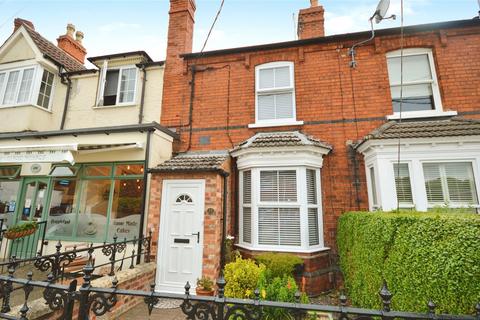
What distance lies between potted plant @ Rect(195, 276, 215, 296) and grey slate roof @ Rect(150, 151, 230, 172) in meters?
2.57

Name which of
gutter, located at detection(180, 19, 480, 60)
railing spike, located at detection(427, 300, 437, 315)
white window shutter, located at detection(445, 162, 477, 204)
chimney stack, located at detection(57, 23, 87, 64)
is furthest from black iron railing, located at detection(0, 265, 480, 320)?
chimney stack, located at detection(57, 23, 87, 64)

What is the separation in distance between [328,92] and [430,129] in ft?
9.47

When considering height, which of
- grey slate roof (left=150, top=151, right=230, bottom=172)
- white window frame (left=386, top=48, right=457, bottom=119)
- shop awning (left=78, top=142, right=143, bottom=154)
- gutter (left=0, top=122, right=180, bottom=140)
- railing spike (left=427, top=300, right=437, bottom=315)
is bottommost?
railing spike (left=427, top=300, right=437, bottom=315)

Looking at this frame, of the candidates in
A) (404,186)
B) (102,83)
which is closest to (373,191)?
(404,186)

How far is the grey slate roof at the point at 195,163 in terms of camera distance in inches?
247

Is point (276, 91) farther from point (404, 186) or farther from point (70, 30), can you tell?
point (70, 30)

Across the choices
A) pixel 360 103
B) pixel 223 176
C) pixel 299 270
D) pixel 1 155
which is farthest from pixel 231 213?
pixel 1 155

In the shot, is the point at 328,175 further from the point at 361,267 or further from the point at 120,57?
the point at 120,57

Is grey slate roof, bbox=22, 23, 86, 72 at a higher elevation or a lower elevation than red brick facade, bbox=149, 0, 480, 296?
higher

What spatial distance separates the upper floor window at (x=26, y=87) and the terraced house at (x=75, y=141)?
0.04 meters

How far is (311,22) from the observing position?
911 cm

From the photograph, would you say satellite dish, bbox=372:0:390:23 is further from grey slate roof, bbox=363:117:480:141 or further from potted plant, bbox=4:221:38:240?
potted plant, bbox=4:221:38:240

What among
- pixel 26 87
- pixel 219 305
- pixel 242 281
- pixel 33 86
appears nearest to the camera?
pixel 219 305

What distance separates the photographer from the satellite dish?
6598 millimetres
